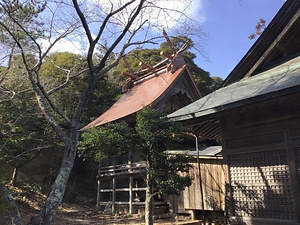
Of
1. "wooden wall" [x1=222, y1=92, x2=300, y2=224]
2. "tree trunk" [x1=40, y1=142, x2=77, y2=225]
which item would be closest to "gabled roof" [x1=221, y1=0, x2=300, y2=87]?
"wooden wall" [x1=222, y1=92, x2=300, y2=224]

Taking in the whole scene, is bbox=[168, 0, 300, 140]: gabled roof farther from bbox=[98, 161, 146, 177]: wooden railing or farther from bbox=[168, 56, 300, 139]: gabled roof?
bbox=[98, 161, 146, 177]: wooden railing

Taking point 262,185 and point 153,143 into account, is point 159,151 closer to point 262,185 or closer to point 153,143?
point 153,143

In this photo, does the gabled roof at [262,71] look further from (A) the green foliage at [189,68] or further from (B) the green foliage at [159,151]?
(A) the green foliage at [189,68]

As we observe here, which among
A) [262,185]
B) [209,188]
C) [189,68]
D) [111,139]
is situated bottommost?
[209,188]

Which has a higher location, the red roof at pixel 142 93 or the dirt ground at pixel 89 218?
the red roof at pixel 142 93

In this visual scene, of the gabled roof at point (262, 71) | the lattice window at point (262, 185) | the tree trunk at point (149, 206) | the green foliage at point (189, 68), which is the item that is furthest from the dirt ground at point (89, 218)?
the green foliage at point (189, 68)

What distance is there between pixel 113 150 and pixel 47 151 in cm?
1561

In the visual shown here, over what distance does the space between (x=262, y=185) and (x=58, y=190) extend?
4.48 meters

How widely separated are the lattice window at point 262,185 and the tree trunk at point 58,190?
3.87m

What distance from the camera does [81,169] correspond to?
20672 millimetres

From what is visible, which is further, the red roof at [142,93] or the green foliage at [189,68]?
the green foliage at [189,68]

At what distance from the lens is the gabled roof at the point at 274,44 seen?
6.27 meters

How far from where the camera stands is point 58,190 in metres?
5.66

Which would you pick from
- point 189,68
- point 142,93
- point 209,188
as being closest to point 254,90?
point 209,188
